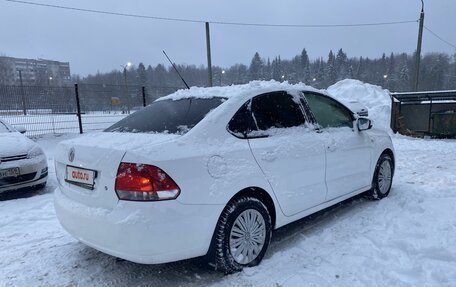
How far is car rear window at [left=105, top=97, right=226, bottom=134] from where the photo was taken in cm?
310

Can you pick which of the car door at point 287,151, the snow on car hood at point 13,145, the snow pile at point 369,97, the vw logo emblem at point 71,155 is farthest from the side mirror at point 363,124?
the snow pile at point 369,97

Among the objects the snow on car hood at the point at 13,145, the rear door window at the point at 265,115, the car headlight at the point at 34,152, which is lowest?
the car headlight at the point at 34,152

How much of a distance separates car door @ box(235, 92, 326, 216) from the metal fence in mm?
8400

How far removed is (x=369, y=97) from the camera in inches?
714

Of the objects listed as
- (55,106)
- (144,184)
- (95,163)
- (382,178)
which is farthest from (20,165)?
(55,106)

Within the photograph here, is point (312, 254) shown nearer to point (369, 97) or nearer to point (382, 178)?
point (382, 178)

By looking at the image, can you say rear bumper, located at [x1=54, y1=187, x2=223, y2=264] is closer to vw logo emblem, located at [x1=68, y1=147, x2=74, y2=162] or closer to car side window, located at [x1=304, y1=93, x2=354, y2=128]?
vw logo emblem, located at [x1=68, y1=147, x2=74, y2=162]

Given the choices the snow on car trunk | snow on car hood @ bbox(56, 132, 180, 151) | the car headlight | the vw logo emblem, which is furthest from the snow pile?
the vw logo emblem

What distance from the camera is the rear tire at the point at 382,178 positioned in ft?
16.2

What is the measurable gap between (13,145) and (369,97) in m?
16.8

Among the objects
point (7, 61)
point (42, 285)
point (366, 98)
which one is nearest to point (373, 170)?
point (42, 285)

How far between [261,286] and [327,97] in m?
2.57

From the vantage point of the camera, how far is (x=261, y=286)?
2.85 meters

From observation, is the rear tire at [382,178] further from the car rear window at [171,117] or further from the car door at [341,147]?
the car rear window at [171,117]
